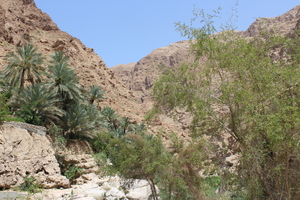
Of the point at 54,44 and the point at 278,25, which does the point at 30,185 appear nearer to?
the point at 278,25

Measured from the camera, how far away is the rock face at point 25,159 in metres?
13.6

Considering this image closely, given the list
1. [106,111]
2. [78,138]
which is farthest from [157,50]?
[78,138]

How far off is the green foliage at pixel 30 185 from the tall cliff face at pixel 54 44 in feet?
91.1

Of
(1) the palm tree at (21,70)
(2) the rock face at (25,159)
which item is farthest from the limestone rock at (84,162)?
(1) the palm tree at (21,70)

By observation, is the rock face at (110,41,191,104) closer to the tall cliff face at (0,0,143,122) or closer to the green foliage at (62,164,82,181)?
the tall cliff face at (0,0,143,122)

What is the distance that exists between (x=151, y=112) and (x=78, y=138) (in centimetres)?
1756

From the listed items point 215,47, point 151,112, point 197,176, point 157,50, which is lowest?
point 197,176

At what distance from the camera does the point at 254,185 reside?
6.84m

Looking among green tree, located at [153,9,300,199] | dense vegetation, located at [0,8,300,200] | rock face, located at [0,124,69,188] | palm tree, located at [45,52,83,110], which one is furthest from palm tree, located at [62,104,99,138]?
green tree, located at [153,9,300,199]

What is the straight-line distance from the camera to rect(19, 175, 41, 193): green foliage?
13484 mm

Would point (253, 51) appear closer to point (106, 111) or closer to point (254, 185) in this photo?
point (254, 185)

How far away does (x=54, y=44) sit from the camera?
164 feet

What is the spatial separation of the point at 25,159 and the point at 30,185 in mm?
1597

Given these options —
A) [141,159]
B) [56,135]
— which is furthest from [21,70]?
[141,159]
